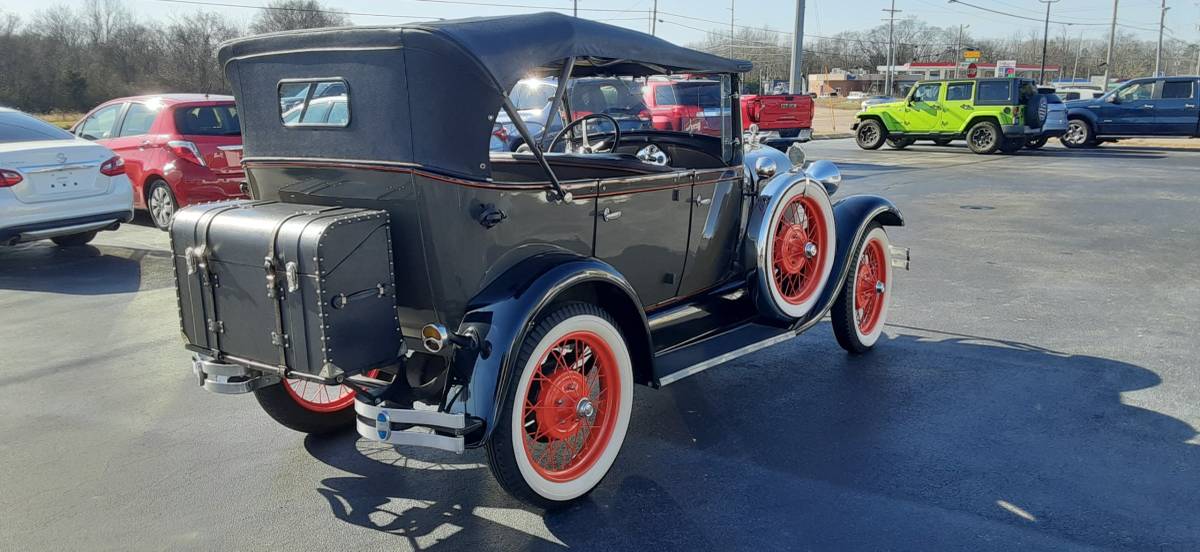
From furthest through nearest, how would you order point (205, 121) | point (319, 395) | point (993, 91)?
point (993, 91) < point (205, 121) < point (319, 395)

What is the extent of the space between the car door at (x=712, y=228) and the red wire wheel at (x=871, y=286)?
103 centimetres

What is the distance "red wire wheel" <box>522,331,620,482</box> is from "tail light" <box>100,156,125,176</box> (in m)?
6.21

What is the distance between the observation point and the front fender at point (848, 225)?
15.4 ft

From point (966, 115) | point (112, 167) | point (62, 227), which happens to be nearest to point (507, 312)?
point (62, 227)

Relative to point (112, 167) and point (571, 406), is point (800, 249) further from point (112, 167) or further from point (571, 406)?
point (112, 167)

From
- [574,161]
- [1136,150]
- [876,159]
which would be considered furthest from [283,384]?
[1136,150]

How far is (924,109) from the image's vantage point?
2022cm

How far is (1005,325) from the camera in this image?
5.68m

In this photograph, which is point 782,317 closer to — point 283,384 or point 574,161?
point 574,161

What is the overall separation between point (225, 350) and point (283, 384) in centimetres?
57

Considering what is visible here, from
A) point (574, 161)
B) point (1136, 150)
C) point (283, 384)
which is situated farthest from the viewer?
point (1136, 150)

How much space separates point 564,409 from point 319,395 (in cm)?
137

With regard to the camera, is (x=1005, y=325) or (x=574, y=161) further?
(x=1005, y=325)

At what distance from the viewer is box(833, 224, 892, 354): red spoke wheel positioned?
4.90 meters
